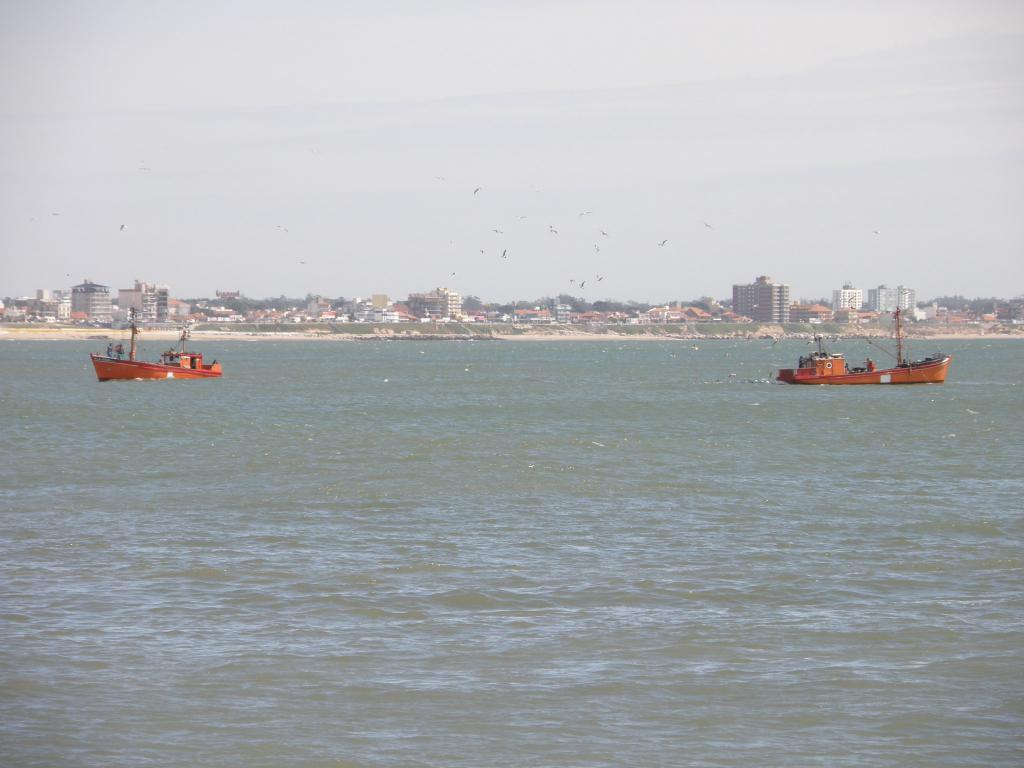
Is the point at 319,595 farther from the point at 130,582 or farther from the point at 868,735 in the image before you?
the point at 868,735

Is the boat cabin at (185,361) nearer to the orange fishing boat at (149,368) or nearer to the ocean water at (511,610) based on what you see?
the orange fishing boat at (149,368)

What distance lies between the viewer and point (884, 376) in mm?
89750

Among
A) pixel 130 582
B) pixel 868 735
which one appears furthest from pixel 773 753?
pixel 130 582

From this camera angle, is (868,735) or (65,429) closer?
(868,735)

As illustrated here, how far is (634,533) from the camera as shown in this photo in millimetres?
24875

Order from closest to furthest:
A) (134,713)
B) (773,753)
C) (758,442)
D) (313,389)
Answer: (773,753) < (134,713) < (758,442) < (313,389)

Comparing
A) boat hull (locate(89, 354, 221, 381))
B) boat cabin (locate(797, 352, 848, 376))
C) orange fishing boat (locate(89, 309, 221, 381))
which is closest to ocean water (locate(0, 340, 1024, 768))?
boat cabin (locate(797, 352, 848, 376))

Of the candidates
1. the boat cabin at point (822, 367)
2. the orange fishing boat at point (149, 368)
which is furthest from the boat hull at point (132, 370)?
the boat cabin at point (822, 367)

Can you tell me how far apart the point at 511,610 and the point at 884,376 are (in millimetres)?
76082

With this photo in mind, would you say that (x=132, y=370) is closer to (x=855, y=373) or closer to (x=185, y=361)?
(x=185, y=361)

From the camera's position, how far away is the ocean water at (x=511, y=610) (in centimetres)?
1330

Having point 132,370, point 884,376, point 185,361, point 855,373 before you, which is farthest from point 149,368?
point 884,376

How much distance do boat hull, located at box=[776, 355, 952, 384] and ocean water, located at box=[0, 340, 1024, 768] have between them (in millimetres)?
46953

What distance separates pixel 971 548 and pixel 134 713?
15.3 metres
